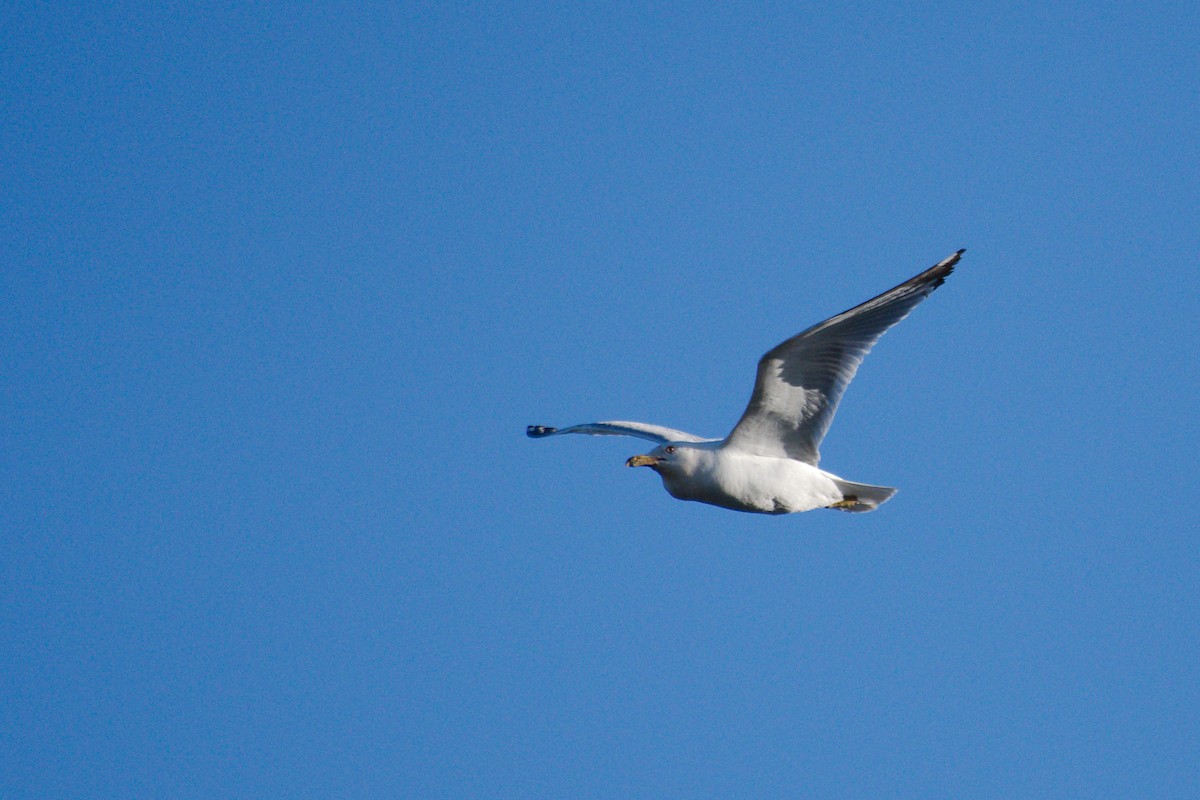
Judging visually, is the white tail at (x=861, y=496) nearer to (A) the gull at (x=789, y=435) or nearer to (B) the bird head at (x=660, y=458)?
(A) the gull at (x=789, y=435)

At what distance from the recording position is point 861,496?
1415 cm

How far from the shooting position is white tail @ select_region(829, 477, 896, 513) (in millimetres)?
14023

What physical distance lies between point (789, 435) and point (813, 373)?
0.86 meters

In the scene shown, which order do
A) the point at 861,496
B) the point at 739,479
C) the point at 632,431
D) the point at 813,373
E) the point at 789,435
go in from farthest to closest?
the point at 632,431 < the point at 861,496 < the point at 789,435 < the point at 739,479 < the point at 813,373

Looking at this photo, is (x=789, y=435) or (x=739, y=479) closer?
(x=739, y=479)

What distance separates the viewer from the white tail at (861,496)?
14.0 m

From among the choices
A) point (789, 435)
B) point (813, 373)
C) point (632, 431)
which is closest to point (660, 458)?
point (789, 435)

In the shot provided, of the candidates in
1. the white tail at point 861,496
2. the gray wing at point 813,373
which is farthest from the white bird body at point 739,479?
the white tail at point 861,496

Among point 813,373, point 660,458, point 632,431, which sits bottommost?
point 660,458

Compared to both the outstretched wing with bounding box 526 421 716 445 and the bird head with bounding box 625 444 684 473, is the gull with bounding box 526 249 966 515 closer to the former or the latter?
the bird head with bounding box 625 444 684 473

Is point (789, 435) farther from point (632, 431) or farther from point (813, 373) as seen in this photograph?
point (632, 431)

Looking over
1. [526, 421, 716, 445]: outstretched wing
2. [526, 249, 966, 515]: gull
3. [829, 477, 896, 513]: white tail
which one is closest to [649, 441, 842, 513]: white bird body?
[526, 249, 966, 515]: gull

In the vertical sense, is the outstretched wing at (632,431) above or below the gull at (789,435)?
above

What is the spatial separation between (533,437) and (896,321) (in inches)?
287
